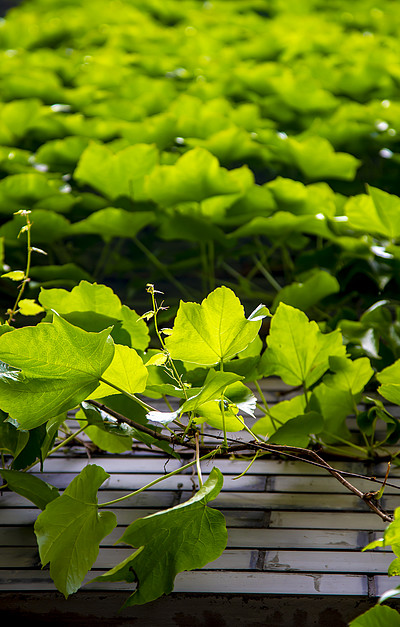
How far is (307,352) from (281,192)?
0.38 metres

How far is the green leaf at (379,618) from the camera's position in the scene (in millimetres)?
414

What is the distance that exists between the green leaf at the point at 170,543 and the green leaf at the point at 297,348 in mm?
202

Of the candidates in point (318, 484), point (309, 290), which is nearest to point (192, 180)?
point (309, 290)

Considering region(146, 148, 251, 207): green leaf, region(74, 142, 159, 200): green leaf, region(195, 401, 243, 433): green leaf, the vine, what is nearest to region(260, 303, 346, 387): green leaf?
the vine

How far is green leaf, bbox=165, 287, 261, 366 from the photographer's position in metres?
0.52

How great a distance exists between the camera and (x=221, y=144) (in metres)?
1.11

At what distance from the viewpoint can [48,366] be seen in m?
0.48

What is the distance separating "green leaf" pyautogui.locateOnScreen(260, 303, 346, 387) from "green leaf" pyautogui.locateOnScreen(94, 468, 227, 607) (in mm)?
202

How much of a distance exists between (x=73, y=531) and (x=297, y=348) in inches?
11.2

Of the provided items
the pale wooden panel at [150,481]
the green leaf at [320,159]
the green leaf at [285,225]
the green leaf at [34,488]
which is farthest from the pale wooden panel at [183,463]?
the green leaf at [320,159]

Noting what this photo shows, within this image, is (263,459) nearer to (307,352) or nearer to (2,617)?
(307,352)

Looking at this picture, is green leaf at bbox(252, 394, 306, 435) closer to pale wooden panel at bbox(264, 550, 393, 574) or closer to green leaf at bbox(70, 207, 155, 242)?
pale wooden panel at bbox(264, 550, 393, 574)

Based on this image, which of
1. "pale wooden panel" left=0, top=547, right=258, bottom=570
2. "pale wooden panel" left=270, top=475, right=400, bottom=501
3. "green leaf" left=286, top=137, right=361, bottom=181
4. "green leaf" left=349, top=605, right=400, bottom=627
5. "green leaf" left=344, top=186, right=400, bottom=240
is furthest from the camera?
"green leaf" left=286, top=137, right=361, bottom=181

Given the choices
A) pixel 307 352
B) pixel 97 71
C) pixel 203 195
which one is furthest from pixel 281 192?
pixel 97 71
